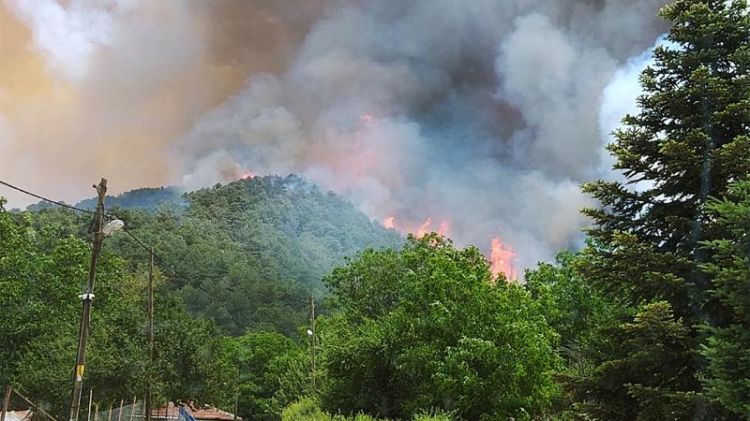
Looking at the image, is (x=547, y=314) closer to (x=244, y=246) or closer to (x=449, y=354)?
(x=449, y=354)

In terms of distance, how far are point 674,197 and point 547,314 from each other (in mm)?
20206

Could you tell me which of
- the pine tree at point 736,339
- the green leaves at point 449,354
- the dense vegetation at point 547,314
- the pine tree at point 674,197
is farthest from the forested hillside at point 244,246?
the pine tree at point 736,339

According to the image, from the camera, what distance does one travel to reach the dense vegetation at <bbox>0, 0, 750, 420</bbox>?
1182cm

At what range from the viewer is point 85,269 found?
38.9 meters

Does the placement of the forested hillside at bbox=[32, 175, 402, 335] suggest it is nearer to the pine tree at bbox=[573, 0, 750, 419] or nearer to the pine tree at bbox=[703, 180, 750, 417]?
the pine tree at bbox=[573, 0, 750, 419]

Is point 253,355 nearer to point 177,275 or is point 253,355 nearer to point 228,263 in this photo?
point 177,275

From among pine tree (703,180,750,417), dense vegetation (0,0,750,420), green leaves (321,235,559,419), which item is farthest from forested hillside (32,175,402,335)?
pine tree (703,180,750,417)

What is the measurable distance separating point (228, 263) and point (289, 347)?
21194mm

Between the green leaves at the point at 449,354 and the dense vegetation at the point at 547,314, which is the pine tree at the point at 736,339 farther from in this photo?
the green leaves at the point at 449,354

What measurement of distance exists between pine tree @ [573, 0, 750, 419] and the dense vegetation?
0.04 m

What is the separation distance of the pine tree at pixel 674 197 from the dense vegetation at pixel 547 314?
0.13 ft

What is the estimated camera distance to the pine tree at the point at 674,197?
12.2m

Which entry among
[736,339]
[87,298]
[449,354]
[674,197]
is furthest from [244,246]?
[736,339]

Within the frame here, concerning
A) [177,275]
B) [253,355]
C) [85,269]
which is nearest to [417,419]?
[85,269]
